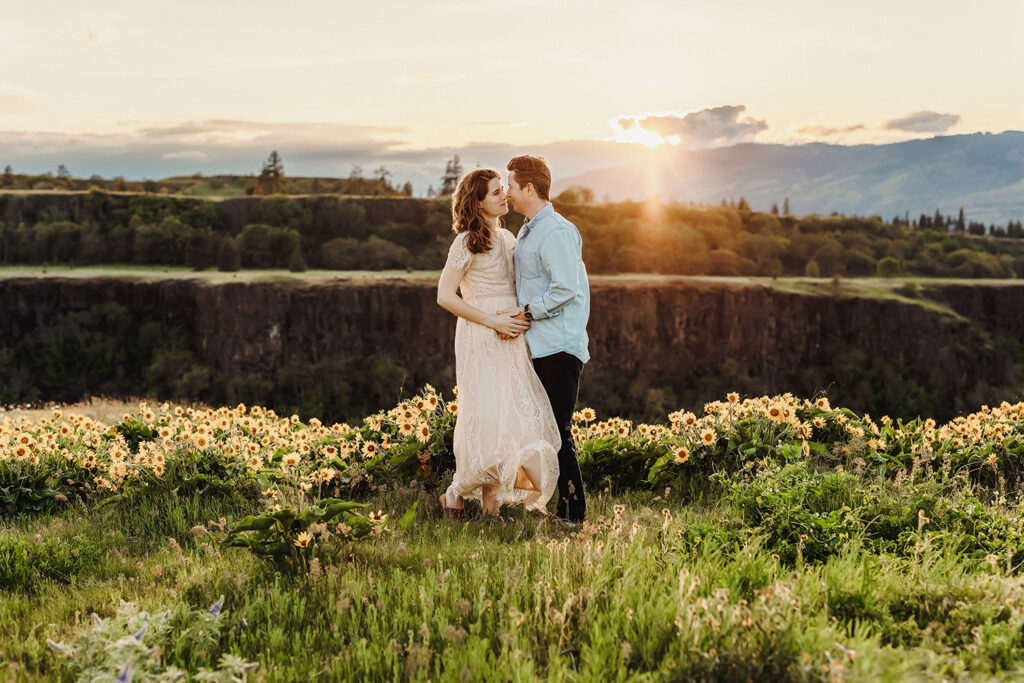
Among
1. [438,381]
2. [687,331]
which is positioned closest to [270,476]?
[438,381]

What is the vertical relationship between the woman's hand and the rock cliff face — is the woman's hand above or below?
above

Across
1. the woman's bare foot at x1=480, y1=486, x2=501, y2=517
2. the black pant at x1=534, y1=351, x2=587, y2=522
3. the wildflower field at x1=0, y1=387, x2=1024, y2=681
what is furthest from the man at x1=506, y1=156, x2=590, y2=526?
the wildflower field at x1=0, y1=387, x2=1024, y2=681

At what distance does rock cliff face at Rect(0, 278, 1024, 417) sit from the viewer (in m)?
68.8

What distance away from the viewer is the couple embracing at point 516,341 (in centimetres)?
552

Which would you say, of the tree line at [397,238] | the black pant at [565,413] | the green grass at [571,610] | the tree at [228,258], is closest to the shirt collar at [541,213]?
the black pant at [565,413]

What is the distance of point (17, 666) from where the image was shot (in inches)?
127

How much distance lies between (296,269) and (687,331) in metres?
39.6

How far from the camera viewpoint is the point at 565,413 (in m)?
5.70

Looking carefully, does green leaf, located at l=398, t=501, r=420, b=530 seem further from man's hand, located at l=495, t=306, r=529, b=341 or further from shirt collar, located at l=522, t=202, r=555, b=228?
shirt collar, located at l=522, t=202, r=555, b=228

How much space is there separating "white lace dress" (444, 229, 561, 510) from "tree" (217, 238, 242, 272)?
80.4m

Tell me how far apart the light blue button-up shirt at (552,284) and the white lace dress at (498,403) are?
0.16 m

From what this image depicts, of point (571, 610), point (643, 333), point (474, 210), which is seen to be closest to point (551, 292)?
point (474, 210)

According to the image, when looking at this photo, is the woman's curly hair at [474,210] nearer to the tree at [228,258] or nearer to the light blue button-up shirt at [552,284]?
the light blue button-up shirt at [552,284]

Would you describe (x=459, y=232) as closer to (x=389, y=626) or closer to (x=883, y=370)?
(x=389, y=626)
